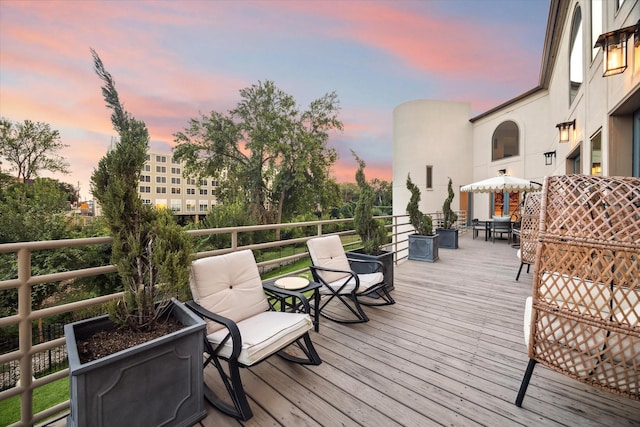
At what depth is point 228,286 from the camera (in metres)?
2.24

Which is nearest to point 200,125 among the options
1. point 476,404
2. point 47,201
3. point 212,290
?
point 47,201

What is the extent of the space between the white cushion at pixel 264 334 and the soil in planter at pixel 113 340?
0.31 m

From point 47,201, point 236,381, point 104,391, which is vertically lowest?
point 236,381

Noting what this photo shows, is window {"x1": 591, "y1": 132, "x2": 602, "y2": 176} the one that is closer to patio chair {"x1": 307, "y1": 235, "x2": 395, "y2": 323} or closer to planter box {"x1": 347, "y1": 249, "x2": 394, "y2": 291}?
planter box {"x1": 347, "y1": 249, "x2": 394, "y2": 291}

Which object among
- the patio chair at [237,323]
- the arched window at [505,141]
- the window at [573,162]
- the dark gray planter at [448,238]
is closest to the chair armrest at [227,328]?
the patio chair at [237,323]

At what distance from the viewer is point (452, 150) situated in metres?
14.7

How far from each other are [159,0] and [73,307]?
8555 millimetres

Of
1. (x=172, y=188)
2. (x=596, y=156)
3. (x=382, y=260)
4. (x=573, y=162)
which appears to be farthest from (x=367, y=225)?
(x=172, y=188)

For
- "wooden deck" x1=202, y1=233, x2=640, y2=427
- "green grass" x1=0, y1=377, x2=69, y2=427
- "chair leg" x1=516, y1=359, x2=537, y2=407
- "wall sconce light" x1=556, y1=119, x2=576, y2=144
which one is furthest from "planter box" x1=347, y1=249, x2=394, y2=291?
"wall sconce light" x1=556, y1=119, x2=576, y2=144

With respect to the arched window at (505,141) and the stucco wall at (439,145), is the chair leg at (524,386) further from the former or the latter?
the stucco wall at (439,145)

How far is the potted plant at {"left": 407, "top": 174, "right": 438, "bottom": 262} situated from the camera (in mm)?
5945

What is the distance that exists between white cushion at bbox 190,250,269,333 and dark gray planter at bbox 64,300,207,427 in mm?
300

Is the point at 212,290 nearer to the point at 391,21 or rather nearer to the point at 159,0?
the point at 159,0

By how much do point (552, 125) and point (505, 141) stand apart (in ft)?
10.3
